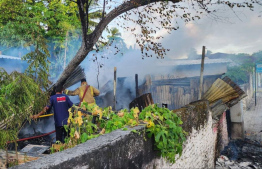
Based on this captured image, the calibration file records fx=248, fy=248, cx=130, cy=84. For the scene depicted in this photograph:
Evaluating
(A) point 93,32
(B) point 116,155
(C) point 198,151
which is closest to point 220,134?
(C) point 198,151

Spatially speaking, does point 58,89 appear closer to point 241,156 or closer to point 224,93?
point 224,93

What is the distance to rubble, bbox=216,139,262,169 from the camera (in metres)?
7.19

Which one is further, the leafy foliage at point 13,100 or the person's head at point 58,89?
the person's head at point 58,89

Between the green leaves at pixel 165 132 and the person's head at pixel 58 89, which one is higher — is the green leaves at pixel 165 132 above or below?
below

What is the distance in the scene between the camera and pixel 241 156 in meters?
8.02

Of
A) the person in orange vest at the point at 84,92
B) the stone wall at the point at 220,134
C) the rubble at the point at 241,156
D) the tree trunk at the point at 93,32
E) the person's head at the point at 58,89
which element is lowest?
the rubble at the point at 241,156

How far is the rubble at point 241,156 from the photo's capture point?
23.6ft

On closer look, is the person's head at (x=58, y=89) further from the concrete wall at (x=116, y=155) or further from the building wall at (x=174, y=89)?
the building wall at (x=174, y=89)

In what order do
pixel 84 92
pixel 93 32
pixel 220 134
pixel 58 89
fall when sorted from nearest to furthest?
pixel 58 89
pixel 93 32
pixel 84 92
pixel 220 134

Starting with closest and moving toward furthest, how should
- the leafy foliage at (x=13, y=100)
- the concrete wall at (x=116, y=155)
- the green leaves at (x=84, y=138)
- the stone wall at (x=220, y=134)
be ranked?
the concrete wall at (x=116, y=155)
the leafy foliage at (x=13, y=100)
the green leaves at (x=84, y=138)
the stone wall at (x=220, y=134)

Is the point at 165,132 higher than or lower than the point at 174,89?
lower

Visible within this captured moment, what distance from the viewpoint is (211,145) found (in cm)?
667

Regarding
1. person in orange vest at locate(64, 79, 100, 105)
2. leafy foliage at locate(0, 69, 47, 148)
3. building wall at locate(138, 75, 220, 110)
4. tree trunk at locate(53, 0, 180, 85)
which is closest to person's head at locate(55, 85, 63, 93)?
tree trunk at locate(53, 0, 180, 85)

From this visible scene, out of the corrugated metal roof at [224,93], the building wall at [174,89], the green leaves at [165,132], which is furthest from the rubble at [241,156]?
the green leaves at [165,132]
